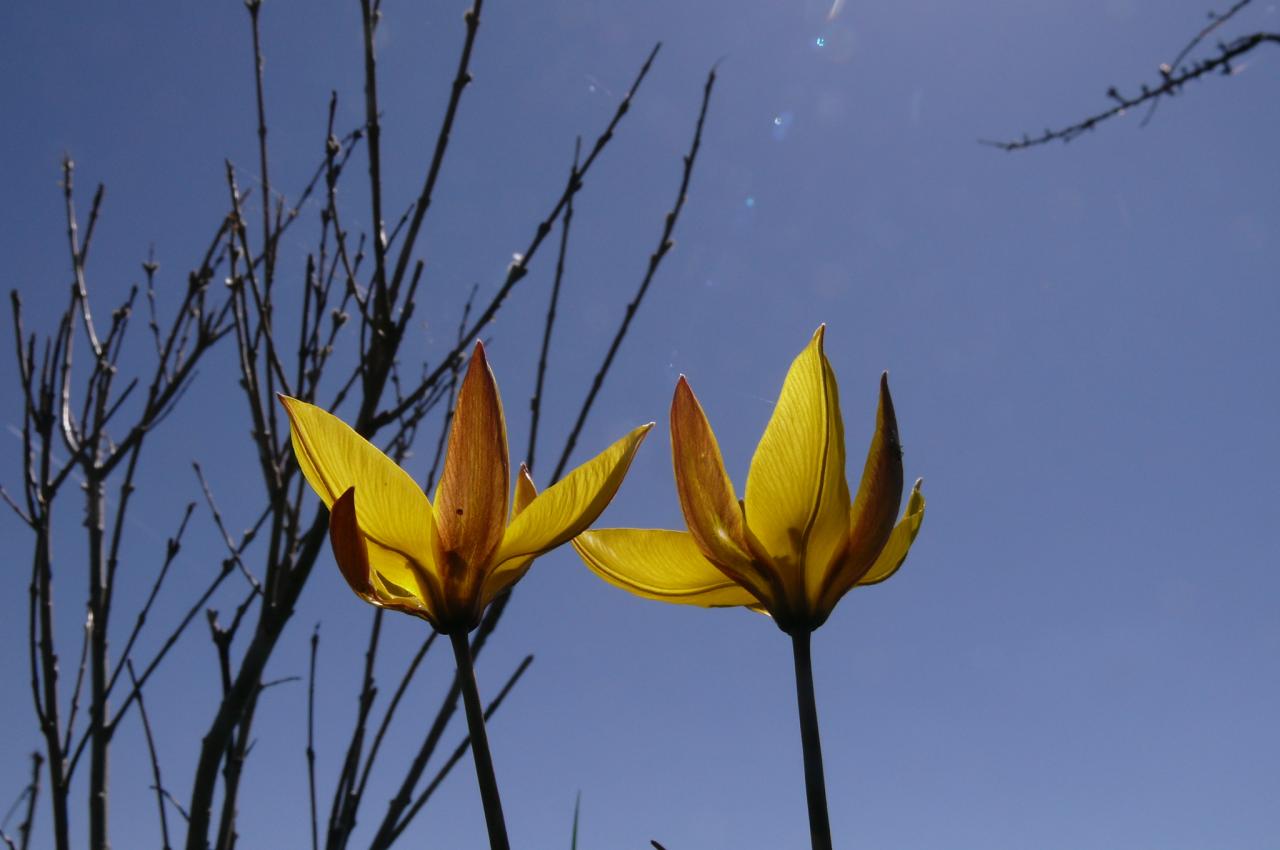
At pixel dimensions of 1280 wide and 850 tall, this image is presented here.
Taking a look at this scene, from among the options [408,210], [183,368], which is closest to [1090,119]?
[408,210]

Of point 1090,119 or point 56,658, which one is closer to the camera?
point 56,658

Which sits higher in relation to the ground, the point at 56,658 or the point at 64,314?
the point at 64,314

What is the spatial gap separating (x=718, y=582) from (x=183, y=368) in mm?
1475

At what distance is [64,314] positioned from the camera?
187cm

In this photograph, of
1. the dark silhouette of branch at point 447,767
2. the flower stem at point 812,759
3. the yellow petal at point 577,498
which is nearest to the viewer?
the flower stem at point 812,759

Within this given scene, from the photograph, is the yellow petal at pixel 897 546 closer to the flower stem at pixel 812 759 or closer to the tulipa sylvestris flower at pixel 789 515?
the tulipa sylvestris flower at pixel 789 515

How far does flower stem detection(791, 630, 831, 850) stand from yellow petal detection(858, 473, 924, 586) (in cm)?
11

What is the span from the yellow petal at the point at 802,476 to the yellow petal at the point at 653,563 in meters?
0.04

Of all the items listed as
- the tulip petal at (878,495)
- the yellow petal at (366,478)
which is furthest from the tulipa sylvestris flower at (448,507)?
the tulip petal at (878,495)

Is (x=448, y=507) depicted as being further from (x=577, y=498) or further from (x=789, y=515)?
(x=789, y=515)

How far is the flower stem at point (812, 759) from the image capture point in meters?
0.41

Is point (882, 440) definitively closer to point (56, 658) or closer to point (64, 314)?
point (56, 658)

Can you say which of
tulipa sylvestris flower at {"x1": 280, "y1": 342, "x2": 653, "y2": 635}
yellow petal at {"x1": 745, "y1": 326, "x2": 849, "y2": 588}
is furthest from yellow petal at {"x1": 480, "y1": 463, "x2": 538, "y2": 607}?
yellow petal at {"x1": 745, "y1": 326, "x2": 849, "y2": 588}

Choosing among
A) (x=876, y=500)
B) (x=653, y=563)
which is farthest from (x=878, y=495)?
(x=653, y=563)
